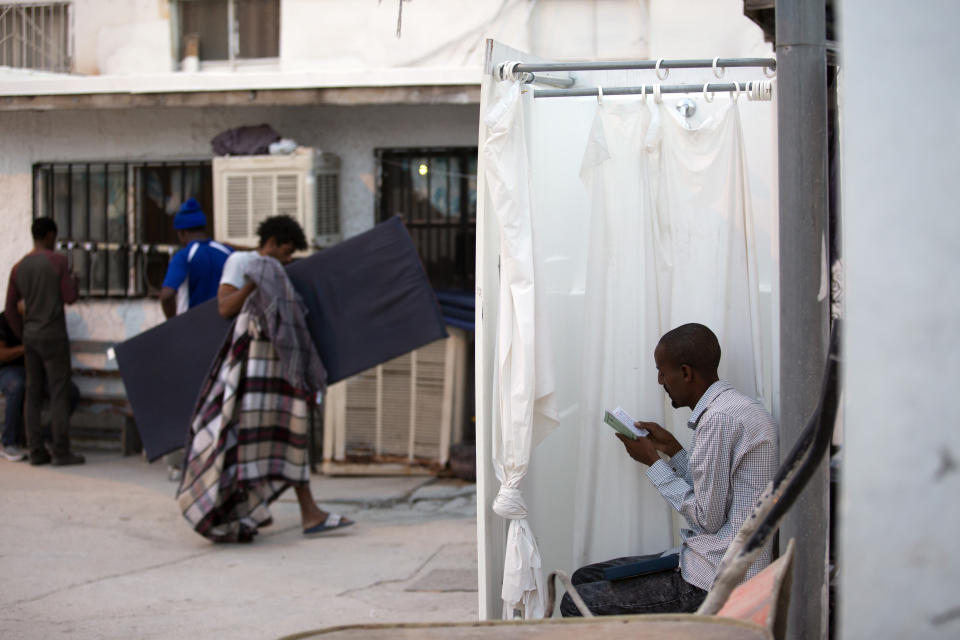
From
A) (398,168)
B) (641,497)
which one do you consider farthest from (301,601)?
(398,168)

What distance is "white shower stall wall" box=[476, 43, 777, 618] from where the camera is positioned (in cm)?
341

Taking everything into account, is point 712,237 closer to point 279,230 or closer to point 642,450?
point 642,450

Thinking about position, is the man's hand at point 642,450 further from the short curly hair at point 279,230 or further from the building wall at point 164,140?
the building wall at point 164,140

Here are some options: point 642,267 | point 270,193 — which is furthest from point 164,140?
point 642,267

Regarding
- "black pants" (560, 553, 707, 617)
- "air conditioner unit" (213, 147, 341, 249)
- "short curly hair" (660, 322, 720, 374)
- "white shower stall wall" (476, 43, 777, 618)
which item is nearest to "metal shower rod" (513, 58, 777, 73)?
"white shower stall wall" (476, 43, 777, 618)

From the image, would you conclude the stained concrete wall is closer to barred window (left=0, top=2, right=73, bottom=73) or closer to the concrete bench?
the concrete bench

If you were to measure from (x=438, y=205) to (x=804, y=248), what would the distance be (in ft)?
19.1

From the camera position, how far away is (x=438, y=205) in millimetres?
7902

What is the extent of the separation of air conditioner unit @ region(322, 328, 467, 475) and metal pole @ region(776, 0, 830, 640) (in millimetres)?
5209

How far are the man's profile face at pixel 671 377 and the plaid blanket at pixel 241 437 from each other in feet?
9.16

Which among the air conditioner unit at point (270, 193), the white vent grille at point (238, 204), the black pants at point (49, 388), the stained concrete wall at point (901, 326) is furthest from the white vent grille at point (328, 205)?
the stained concrete wall at point (901, 326)

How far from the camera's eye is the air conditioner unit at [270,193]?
25.1 feet

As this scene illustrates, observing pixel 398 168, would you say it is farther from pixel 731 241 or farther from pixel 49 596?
pixel 731 241

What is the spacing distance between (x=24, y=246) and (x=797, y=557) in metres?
8.00
